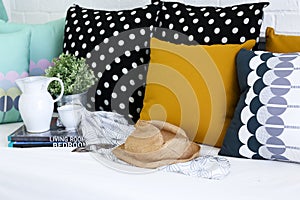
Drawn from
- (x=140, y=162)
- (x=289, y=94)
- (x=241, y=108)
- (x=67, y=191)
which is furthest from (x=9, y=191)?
(x=289, y=94)

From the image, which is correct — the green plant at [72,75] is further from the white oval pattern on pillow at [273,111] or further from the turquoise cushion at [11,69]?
the white oval pattern on pillow at [273,111]

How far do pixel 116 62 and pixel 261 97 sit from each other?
2.03ft

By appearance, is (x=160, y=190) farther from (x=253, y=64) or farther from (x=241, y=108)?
(x=253, y=64)

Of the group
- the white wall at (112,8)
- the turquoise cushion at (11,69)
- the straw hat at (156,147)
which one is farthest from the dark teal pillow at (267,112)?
the turquoise cushion at (11,69)

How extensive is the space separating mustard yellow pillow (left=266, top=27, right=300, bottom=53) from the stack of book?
2.30 feet

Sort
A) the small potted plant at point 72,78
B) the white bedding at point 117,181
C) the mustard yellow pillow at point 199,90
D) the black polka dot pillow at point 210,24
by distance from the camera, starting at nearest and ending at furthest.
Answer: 1. the white bedding at point 117,181
2. the mustard yellow pillow at point 199,90
3. the black polka dot pillow at point 210,24
4. the small potted plant at point 72,78

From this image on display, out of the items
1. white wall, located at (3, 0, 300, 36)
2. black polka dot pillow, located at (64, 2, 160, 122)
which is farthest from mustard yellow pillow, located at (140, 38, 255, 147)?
white wall, located at (3, 0, 300, 36)

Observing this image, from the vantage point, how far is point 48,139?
1.49 m

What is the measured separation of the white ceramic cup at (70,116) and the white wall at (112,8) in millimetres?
711

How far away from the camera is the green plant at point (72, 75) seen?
166 centimetres

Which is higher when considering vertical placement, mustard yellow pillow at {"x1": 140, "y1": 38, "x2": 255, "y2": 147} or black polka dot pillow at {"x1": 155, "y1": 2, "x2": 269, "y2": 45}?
black polka dot pillow at {"x1": 155, "y1": 2, "x2": 269, "y2": 45}

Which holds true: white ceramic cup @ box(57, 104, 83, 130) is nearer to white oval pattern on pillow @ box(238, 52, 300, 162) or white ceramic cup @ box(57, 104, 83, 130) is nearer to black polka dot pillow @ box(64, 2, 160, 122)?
black polka dot pillow @ box(64, 2, 160, 122)

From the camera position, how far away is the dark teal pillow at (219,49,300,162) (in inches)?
47.7

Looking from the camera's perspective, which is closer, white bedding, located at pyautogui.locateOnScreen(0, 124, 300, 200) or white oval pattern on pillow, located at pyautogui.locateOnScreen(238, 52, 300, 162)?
white bedding, located at pyautogui.locateOnScreen(0, 124, 300, 200)
